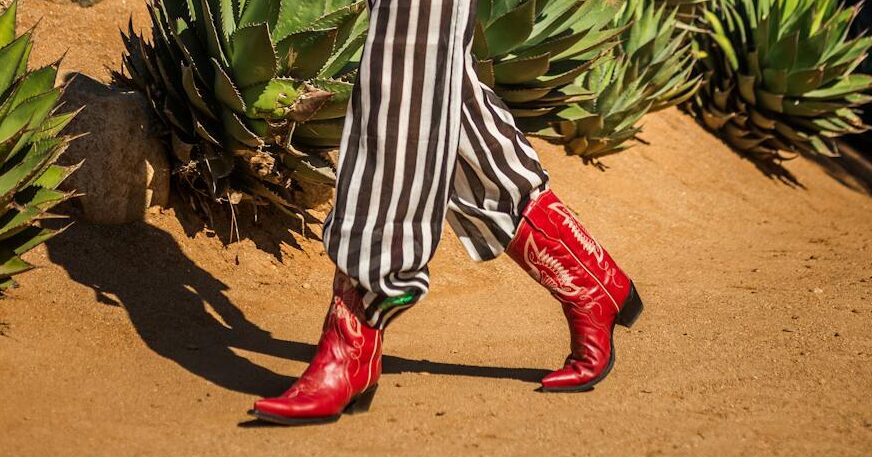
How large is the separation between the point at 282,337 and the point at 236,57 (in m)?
0.88

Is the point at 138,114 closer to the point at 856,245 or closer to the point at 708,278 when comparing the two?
the point at 708,278

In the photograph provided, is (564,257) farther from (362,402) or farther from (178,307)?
(178,307)

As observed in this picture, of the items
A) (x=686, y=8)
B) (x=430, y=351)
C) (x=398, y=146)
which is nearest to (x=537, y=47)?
(x=430, y=351)

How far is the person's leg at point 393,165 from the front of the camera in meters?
2.43

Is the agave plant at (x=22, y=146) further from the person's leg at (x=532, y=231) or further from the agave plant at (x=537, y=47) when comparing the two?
the agave plant at (x=537, y=47)

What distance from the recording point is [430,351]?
329 centimetres

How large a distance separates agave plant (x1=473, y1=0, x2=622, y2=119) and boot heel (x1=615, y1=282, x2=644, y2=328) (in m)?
1.19

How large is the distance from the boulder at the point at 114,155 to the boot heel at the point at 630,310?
1.64 m

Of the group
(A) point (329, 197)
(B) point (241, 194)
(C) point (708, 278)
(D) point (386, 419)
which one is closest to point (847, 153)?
(C) point (708, 278)

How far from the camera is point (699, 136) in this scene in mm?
6441

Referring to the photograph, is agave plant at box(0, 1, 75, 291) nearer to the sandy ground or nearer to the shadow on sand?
the sandy ground

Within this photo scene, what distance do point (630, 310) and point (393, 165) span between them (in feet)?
2.94

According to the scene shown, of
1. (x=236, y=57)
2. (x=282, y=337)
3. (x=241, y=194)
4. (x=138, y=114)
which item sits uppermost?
(x=236, y=57)

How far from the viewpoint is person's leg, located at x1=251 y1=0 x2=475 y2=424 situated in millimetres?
2434
